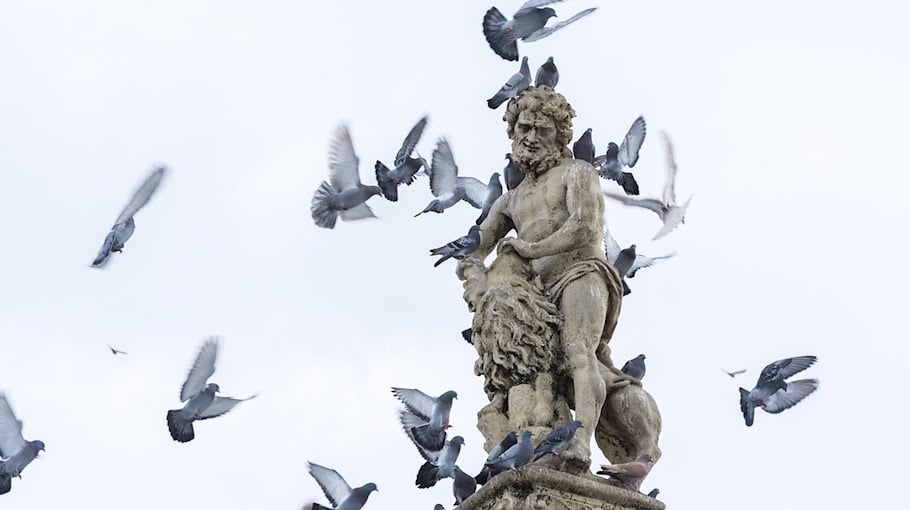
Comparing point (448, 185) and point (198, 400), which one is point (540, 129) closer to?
point (448, 185)

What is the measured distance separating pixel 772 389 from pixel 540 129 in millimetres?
2527

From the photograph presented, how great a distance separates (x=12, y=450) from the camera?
42.4ft

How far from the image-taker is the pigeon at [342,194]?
43.9 feet

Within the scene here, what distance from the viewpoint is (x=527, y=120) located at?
12.0m

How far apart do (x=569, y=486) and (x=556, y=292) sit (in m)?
1.45

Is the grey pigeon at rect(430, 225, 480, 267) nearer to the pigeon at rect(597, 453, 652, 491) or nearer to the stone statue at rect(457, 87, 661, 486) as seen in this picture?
the stone statue at rect(457, 87, 661, 486)

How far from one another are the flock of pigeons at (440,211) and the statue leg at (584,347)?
0.31m

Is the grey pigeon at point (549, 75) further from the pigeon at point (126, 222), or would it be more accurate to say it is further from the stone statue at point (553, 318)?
the pigeon at point (126, 222)

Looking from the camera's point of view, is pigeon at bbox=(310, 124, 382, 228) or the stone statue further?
pigeon at bbox=(310, 124, 382, 228)

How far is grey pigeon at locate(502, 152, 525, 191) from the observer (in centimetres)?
1229

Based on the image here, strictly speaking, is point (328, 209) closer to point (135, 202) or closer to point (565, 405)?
point (135, 202)

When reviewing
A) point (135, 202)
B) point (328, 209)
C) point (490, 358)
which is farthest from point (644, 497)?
point (135, 202)

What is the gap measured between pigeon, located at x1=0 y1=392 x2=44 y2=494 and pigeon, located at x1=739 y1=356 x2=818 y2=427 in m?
5.06

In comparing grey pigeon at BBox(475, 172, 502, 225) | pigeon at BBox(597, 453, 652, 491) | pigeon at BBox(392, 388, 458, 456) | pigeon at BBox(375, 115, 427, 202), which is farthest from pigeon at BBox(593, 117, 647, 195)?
pigeon at BBox(597, 453, 652, 491)
